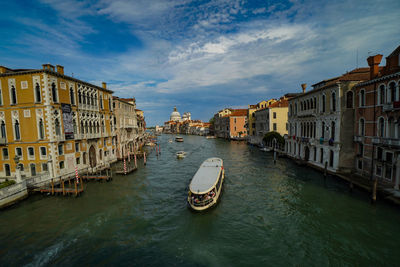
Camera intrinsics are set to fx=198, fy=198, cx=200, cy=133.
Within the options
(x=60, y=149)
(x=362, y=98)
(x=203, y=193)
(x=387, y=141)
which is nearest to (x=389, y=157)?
(x=387, y=141)

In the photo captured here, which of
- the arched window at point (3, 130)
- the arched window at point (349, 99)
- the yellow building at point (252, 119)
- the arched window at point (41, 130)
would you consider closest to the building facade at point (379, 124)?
the arched window at point (349, 99)

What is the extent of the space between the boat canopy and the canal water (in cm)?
198

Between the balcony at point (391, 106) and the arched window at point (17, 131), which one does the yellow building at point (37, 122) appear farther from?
the balcony at point (391, 106)

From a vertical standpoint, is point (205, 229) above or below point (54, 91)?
below

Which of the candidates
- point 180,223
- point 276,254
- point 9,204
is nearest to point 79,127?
point 9,204

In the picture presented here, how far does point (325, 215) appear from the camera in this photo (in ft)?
51.2

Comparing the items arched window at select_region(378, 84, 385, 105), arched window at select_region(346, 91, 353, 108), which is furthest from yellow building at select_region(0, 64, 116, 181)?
arched window at select_region(378, 84, 385, 105)

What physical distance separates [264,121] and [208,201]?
45802 millimetres

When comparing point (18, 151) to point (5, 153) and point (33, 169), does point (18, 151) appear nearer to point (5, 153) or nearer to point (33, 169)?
point (5, 153)

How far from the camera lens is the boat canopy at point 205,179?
1644 cm

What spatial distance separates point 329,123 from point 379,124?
6470mm

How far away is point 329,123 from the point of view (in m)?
25.0

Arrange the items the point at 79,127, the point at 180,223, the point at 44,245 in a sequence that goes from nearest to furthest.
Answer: the point at 44,245 → the point at 180,223 → the point at 79,127

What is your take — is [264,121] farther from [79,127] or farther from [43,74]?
[43,74]
